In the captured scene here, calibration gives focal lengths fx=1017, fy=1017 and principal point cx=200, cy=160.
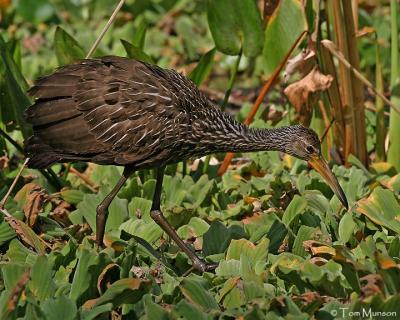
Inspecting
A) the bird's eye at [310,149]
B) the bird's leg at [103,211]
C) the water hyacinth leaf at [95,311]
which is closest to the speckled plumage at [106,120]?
the bird's leg at [103,211]

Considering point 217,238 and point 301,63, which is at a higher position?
point 301,63

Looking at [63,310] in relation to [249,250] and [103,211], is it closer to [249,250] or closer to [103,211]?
[249,250]

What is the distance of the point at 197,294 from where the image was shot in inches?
189

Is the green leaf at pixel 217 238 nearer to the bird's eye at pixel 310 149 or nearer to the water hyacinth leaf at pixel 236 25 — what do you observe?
the bird's eye at pixel 310 149

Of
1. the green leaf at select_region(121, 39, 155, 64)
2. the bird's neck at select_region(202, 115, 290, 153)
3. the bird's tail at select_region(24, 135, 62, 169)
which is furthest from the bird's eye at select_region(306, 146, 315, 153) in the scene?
the bird's tail at select_region(24, 135, 62, 169)

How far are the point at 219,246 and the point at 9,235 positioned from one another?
1208mm

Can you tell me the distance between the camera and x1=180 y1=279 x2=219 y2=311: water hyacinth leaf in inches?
189

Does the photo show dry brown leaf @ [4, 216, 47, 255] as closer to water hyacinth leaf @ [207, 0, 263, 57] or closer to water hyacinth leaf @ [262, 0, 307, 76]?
water hyacinth leaf @ [207, 0, 263, 57]

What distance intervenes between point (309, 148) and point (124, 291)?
201cm

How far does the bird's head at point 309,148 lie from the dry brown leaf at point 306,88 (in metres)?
0.50

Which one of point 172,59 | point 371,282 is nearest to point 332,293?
point 371,282

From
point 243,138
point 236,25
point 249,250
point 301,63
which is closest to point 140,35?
point 236,25

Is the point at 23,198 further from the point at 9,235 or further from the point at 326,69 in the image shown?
the point at 326,69

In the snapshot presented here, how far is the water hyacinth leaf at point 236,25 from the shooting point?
6852 mm
